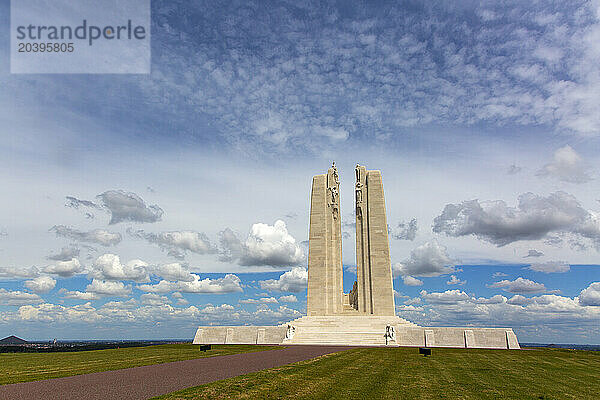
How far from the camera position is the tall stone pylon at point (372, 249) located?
1869 inches

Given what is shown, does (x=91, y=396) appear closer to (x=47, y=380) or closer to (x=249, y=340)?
(x=47, y=380)

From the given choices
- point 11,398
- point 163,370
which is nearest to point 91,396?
point 11,398

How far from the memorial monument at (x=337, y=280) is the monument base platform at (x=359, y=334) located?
0.27 feet

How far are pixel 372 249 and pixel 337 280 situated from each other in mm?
5631

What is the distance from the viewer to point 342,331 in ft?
126

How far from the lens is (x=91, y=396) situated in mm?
10312

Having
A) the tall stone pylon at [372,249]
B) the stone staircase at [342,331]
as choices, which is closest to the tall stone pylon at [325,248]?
the tall stone pylon at [372,249]

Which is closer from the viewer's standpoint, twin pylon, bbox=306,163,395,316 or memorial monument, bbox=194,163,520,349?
memorial monument, bbox=194,163,520,349

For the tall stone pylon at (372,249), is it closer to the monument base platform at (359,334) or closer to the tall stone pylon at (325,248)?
the tall stone pylon at (325,248)

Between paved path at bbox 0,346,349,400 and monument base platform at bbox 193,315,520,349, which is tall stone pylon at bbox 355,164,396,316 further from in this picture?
paved path at bbox 0,346,349,400

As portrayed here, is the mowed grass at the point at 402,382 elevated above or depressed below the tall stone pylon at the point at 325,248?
below

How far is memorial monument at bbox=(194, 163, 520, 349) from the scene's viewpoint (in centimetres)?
3738

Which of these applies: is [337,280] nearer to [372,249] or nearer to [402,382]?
[372,249]

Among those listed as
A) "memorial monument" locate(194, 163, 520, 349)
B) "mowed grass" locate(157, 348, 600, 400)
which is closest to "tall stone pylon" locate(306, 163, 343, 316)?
"memorial monument" locate(194, 163, 520, 349)
